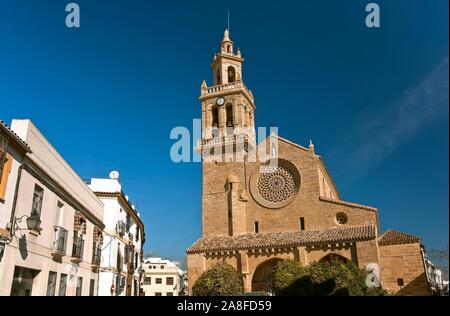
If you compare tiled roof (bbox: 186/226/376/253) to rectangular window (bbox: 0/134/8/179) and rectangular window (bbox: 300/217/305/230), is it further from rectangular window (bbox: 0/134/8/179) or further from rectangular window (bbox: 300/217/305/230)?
rectangular window (bbox: 0/134/8/179)

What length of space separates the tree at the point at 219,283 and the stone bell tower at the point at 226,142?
12.6ft

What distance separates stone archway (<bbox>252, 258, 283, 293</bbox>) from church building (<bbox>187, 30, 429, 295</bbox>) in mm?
63

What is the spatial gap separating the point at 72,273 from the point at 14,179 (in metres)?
5.88

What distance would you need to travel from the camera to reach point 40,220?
1233 centimetres

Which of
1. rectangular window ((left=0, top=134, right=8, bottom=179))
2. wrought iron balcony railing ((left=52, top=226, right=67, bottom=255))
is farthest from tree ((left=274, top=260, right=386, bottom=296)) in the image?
rectangular window ((left=0, top=134, right=8, bottom=179))

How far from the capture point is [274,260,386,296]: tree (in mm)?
20102

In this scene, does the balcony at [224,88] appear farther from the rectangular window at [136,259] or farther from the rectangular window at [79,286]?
the rectangular window at [79,286]

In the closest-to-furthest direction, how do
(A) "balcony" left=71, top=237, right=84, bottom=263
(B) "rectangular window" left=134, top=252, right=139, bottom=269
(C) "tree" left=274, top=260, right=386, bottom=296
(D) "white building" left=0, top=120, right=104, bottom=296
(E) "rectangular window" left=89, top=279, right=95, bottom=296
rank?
(D) "white building" left=0, top=120, right=104, bottom=296 → (A) "balcony" left=71, top=237, right=84, bottom=263 → (E) "rectangular window" left=89, top=279, right=95, bottom=296 → (C) "tree" left=274, top=260, right=386, bottom=296 → (B) "rectangular window" left=134, top=252, right=139, bottom=269

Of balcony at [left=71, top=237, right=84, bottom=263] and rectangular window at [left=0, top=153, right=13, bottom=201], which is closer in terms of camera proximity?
rectangular window at [left=0, top=153, right=13, bottom=201]

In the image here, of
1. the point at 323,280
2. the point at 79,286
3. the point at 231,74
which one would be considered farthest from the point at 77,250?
the point at 231,74
